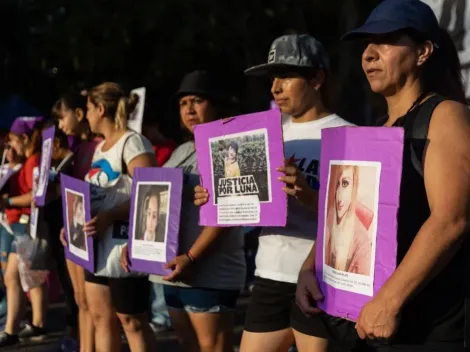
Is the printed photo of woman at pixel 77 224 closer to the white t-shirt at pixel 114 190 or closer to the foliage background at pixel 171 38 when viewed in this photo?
the white t-shirt at pixel 114 190

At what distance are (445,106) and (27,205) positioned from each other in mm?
5269

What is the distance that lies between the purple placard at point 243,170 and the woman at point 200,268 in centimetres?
43

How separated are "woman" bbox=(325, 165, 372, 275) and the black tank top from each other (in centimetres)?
11

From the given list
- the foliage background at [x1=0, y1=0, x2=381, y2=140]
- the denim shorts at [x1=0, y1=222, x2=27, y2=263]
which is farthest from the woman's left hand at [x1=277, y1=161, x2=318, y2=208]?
the foliage background at [x1=0, y1=0, x2=381, y2=140]

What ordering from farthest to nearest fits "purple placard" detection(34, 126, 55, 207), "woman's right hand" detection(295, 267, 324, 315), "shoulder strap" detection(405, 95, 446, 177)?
"purple placard" detection(34, 126, 55, 207)
"woman's right hand" detection(295, 267, 324, 315)
"shoulder strap" detection(405, 95, 446, 177)

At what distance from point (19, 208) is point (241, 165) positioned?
4.23m

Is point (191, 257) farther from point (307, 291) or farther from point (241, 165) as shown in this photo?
point (307, 291)

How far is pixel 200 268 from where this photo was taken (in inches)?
172

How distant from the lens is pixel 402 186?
251 centimetres

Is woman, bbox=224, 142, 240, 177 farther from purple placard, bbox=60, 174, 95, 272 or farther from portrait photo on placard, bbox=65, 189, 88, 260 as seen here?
portrait photo on placard, bbox=65, 189, 88, 260

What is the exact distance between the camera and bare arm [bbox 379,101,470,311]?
238cm

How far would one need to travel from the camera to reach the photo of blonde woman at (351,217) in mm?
2513

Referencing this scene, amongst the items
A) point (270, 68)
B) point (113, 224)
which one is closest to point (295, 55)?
point (270, 68)

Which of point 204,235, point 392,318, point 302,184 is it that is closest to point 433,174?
point 392,318
